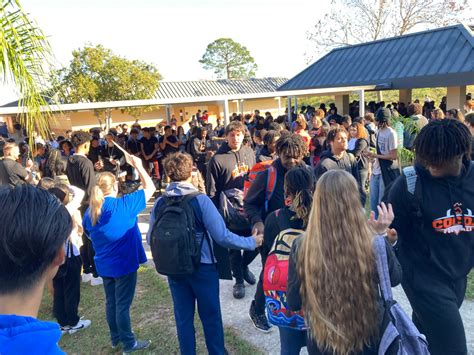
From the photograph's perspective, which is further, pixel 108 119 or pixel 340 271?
pixel 108 119

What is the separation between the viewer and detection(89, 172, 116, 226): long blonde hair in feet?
10.8

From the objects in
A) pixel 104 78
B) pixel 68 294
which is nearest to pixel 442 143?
pixel 68 294

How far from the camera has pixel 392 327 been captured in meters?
1.82

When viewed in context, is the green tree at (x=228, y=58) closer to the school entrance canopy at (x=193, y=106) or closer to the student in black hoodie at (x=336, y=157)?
the school entrance canopy at (x=193, y=106)

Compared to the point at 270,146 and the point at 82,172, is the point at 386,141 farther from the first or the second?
the point at 82,172

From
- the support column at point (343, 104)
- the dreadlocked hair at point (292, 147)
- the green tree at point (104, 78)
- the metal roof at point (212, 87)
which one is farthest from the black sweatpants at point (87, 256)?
the metal roof at point (212, 87)

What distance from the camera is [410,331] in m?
1.85

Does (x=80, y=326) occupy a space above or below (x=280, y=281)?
below

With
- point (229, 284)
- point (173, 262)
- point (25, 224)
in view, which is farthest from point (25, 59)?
point (229, 284)

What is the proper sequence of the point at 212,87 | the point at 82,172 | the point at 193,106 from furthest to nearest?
the point at 212,87, the point at 193,106, the point at 82,172

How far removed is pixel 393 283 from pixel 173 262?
1.50 meters

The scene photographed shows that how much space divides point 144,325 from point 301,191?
257 cm

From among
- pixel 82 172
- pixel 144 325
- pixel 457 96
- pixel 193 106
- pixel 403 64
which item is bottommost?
pixel 144 325

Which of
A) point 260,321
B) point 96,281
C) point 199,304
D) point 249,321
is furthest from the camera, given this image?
point 96,281
